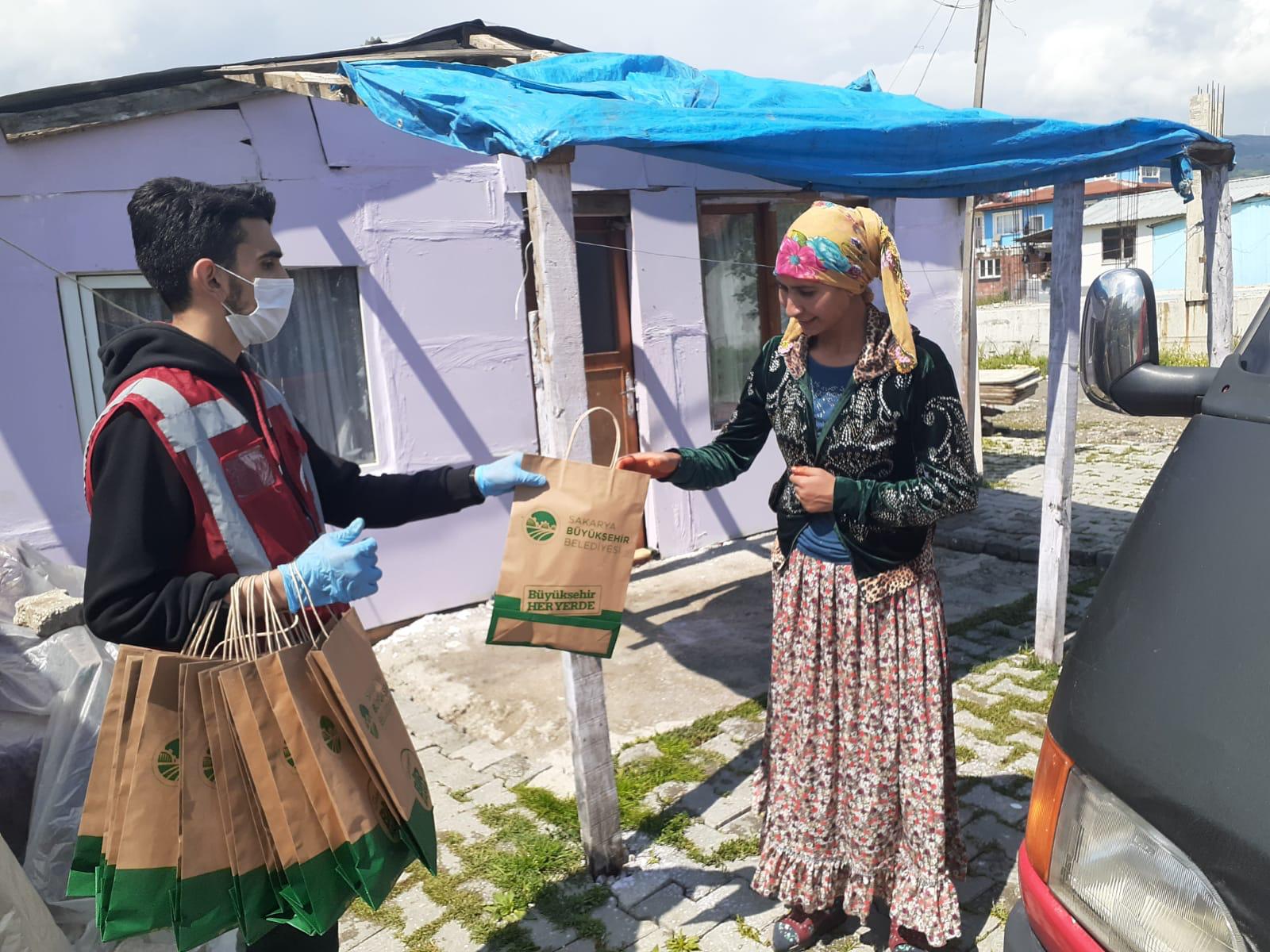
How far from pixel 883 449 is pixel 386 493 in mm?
1286

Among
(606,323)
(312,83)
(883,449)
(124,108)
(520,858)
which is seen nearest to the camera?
(883,449)

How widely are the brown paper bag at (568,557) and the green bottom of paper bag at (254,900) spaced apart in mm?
759

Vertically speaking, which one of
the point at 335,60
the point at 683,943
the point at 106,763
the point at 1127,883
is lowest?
the point at 683,943

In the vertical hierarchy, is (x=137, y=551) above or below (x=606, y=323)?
below

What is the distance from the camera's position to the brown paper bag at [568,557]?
7.48ft

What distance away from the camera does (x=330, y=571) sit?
5.67ft

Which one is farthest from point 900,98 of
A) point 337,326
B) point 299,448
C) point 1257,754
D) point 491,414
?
point 1257,754

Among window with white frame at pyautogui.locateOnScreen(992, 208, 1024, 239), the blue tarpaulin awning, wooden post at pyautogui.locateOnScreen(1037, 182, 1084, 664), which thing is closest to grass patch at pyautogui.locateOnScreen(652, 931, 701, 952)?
the blue tarpaulin awning

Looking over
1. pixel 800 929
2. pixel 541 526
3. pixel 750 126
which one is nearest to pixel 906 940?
pixel 800 929

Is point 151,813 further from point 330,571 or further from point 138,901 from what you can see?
point 330,571

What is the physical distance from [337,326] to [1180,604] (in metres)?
4.73

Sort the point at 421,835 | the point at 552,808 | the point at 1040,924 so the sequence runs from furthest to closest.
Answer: the point at 552,808, the point at 421,835, the point at 1040,924

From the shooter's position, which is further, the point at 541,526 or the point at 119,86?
the point at 119,86

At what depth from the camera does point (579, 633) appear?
2354 mm
